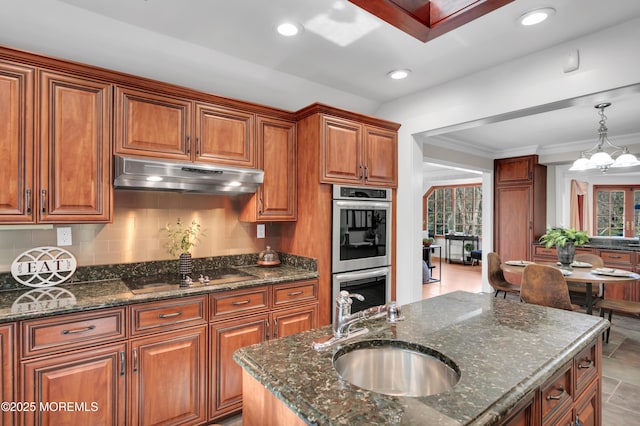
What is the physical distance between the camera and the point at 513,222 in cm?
600

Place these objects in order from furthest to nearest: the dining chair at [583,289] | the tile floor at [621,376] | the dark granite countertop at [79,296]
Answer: the dining chair at [583,289]
the tile floor at [621,376]
the dark granite countertop at [79,296]

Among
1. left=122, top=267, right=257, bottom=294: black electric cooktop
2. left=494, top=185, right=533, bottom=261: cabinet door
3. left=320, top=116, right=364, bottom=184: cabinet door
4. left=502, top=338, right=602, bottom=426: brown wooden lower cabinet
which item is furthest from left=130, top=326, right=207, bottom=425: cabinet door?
left=494, top=185, right=533, bottom=261: cabinet door

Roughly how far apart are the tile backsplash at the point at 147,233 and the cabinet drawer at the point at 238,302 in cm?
68

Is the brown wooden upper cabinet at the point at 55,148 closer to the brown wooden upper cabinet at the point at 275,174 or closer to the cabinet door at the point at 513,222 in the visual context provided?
the brown wooden upper cabinet at the point at 275,174

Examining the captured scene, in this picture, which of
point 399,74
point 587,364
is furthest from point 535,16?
point 587,364

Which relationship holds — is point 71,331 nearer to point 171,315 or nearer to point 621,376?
point 171,315

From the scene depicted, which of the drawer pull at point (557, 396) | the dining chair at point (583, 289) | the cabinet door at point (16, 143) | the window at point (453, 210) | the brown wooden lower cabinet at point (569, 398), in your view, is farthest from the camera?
the window at point (453, 210)

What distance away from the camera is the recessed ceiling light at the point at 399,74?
2.88 m

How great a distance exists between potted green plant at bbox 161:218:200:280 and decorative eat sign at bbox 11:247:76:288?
2.06ft

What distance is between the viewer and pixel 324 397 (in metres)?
0.91

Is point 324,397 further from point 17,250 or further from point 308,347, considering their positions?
point 17,250

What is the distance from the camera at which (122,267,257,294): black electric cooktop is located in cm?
220

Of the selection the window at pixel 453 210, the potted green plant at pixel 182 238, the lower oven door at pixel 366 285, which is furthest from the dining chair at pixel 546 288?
the window at pixel 453 210

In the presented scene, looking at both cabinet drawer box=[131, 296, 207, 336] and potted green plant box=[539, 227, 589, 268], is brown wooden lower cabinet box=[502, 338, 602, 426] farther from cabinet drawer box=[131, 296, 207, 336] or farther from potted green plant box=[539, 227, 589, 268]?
potted green plant box=[539, 227, 589, 268]
